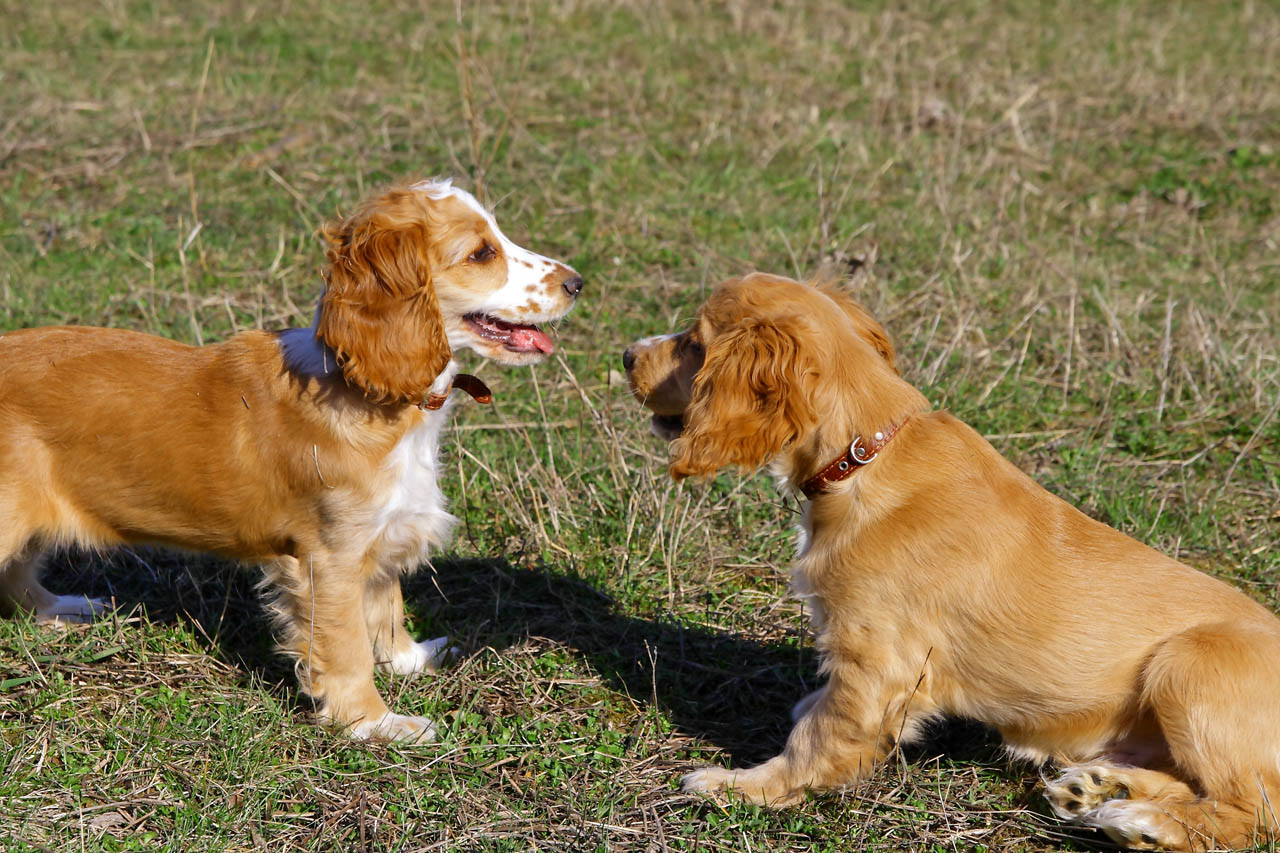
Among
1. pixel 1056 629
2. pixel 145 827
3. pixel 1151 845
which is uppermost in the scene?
pixel 1056 629

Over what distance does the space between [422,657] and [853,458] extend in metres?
1.81

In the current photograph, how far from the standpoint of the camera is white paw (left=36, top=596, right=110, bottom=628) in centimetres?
441

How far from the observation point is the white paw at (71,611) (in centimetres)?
441

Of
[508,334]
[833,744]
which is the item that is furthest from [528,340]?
[833,744]

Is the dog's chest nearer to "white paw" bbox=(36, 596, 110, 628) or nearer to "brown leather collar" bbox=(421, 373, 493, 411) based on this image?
"brown leather collar" bbox=(421, 373, 493, 411)

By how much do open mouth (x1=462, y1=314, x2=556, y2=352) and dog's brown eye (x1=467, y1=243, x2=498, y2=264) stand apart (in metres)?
0.19

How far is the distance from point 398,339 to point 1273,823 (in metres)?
2.82

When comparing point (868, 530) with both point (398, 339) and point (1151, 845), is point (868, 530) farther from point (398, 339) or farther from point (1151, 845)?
point (398, 339)

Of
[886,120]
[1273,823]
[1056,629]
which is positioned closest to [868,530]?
[1056,629]

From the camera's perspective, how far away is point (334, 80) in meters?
9.04

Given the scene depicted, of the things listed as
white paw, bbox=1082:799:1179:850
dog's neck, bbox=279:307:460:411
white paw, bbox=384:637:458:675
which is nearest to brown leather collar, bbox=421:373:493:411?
dog's neck, bbox=279:307:460:411

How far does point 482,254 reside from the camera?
400 cm

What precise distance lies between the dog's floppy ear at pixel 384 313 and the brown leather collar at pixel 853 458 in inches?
49.3

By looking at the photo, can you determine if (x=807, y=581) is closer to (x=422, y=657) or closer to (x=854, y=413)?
(x=854, y=413)
